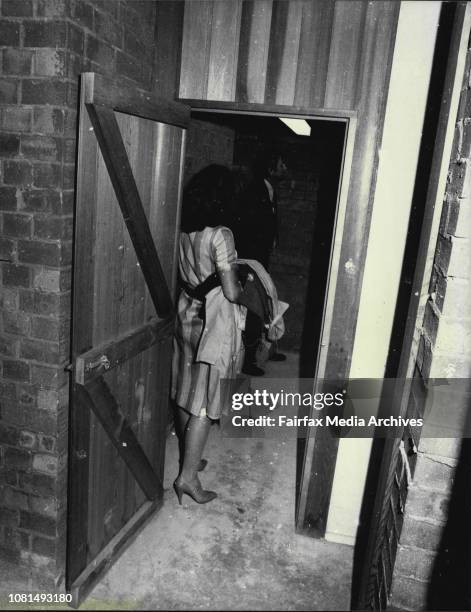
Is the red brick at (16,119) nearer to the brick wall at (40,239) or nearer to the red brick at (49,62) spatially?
the brick wall at (40,239)

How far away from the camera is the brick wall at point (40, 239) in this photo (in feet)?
6.32

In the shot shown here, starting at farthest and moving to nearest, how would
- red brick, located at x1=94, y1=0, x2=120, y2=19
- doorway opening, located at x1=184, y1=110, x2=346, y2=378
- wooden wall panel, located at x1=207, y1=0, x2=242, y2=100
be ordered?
doorway opening, located at x1=184, y1=110, x2=346, y2=378, wooden wall panel, located at x1=207, y1=0, x2=242, y2=100, red brick, located at x1=94, y1=0, x2=120, y2=19

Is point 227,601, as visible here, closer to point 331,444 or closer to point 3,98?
point 331,444

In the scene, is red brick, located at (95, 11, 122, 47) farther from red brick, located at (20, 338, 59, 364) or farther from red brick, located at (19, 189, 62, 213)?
red brick, located at (20, 338, 59, 364)

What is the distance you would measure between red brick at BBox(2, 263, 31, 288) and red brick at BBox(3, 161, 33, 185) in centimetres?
34

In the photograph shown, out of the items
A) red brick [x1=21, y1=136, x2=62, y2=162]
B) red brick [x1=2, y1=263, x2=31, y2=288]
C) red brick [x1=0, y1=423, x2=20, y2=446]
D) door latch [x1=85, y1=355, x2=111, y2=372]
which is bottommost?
red brick [x1=0, y1=423, x2=20, y2=446]

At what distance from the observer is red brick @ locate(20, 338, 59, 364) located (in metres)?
2.13

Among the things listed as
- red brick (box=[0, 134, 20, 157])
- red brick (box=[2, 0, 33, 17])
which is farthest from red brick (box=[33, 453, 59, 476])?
red brick (box=[2, 0, 33, 17])

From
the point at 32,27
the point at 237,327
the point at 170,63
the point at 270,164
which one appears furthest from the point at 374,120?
the point at 270,164

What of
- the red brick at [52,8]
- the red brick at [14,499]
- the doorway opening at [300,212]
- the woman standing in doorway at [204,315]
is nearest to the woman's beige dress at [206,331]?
the woman standing in doorway at [204,315]

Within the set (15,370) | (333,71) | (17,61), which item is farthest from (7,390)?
(333,71)

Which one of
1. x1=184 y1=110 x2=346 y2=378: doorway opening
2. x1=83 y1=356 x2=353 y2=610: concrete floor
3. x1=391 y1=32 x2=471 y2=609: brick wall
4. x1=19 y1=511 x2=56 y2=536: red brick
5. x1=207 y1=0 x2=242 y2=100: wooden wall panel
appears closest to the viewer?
x1=391 y1=32 x2=471 y2=609: brick wall

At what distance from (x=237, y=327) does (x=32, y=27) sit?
1.76 meters

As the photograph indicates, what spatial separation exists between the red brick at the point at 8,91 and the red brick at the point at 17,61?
3 cm
